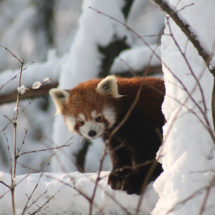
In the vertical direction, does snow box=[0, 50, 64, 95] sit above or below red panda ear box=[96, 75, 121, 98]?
above

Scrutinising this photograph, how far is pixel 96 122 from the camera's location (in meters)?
4.45

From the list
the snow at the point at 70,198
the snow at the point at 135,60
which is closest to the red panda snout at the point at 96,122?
the snow at the point at 70,198

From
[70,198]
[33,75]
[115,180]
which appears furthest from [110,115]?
[33,75]

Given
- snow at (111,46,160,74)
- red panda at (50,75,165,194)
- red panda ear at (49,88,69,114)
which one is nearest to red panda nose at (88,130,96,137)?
red panda at (50,75,165,194)

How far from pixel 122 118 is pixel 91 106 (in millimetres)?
348

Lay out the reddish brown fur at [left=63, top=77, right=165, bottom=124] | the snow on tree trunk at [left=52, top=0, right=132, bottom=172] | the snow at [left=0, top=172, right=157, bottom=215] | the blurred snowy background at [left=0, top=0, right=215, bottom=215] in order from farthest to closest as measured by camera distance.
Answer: the snow on tree trunk at [left=52, top=0, right=132, bottom=172]
the reddish brown fur at [left=63, top=77, right=165, bottom=124]
the snow at [left=0, top=172, right=157, bottom=215]
the blurred snowy background at [left=0, top=0, right=215, bottom=215]

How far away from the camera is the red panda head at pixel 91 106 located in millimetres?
4379

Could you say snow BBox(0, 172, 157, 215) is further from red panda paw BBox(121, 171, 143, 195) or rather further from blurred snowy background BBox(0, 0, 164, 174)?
blurred snowy background BBox(0, 0, 164, 174)

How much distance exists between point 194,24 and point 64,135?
3548mm

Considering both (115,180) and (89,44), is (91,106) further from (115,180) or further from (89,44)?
(89,44)

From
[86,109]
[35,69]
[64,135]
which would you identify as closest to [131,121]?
[86,109]

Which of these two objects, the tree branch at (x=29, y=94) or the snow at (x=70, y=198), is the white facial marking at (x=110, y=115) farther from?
the tree branch at (x=29, y=94)

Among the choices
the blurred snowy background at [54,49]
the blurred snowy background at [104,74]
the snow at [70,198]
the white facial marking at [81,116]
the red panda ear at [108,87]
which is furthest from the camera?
the blurred snowy background at [54,49]

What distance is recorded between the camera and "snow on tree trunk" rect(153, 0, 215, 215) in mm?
2518
